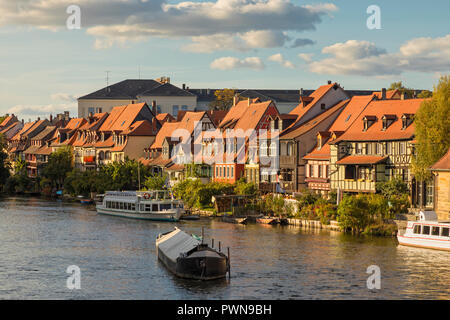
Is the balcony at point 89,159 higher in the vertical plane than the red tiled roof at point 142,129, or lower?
lower

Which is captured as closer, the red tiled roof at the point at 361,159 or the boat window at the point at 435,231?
the boat window at the point at 435,231

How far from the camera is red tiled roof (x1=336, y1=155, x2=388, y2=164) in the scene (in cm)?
7536

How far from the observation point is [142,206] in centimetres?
A: 8938

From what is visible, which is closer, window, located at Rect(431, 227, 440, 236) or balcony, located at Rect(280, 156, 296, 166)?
window, located at Rect(431, 227, 440, 236)

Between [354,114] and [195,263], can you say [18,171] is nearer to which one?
[354,114]

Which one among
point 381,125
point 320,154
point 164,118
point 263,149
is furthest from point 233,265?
point 164,118

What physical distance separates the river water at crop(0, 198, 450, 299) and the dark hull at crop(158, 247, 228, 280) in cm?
71

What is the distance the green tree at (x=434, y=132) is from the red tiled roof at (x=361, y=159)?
201 inches

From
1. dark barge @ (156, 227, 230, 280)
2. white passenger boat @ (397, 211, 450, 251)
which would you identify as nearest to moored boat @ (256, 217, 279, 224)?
white passenger boat @ (397, 211, 450, 251)

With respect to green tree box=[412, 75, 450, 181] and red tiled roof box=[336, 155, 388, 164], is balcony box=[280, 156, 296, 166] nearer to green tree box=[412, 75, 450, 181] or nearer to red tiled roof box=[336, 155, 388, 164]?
red tiled roof box=[336, 155, 388, 164]

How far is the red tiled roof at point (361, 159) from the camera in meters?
75.4

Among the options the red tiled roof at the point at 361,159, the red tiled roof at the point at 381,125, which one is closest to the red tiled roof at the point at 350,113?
the red tiled roof at the point at 381,125

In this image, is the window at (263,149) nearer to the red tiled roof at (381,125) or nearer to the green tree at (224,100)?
the red tiled roof at (381,125)
